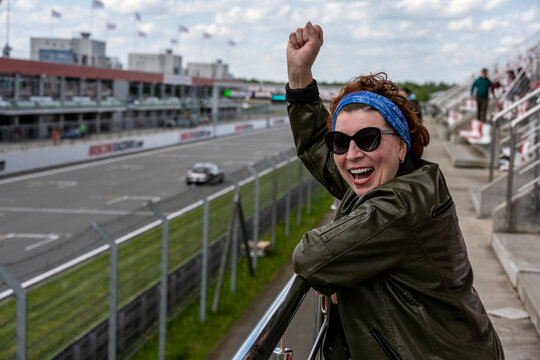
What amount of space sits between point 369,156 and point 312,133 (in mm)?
693

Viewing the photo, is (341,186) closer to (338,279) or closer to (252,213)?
(338,279)

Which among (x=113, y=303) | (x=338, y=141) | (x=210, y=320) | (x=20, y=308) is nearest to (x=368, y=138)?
(x=338, y=141)

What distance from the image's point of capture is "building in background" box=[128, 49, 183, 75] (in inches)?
3949

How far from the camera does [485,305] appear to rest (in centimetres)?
519

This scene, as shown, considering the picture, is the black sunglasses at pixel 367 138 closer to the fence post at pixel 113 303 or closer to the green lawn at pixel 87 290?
the green lawn at pixel 87 290

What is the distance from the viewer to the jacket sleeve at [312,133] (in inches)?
107

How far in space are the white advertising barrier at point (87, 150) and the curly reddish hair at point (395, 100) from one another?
3365 cm

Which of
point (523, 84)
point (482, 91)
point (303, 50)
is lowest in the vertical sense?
point (303, 50)

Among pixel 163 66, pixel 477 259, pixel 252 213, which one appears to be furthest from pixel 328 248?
pixel 163 66

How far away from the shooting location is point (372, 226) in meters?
1.87

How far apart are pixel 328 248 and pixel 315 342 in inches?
34.0

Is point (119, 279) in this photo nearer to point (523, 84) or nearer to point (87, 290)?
point (87, 290)

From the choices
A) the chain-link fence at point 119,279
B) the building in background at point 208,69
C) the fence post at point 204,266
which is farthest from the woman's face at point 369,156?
the building in background at point 208,69

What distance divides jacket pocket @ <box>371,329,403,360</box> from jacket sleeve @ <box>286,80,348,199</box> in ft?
3.20
